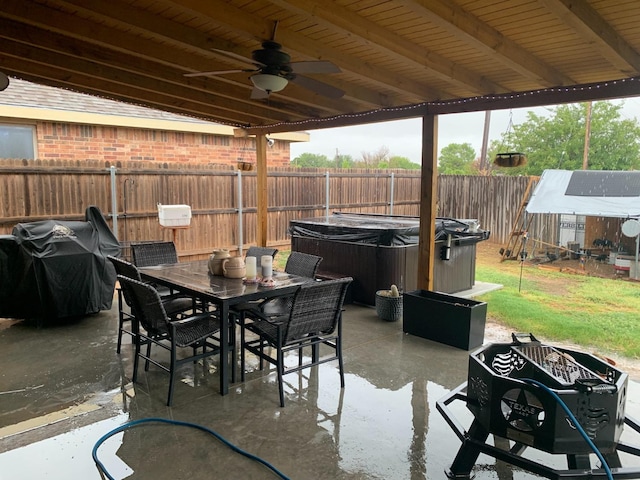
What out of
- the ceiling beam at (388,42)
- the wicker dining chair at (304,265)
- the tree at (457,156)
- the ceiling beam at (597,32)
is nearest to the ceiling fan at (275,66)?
the ceiling beam at (388,42)

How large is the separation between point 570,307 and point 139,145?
7926mm

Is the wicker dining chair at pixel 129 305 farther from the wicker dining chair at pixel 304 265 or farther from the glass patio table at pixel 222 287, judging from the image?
the wicker dining chair at pixel 304 265

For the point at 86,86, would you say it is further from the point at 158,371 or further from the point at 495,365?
the point at 495,365

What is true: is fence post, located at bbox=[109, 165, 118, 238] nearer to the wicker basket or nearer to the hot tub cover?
the hot tub cover

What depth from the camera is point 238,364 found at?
3863mm

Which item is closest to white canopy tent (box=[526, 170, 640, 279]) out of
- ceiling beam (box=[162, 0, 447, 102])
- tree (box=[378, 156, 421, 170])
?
ceiling beam (box=[162, 0, 447, 102])

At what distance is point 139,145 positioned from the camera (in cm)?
911

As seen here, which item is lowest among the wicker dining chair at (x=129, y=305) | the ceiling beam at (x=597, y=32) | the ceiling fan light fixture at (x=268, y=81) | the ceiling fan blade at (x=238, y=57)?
the wicker dining chair at (x=129, y=305)

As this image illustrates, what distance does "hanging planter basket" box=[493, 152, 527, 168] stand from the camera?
5962 millimetres

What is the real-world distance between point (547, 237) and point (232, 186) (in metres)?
6.78

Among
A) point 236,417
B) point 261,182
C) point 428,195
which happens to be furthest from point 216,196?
point 236,417

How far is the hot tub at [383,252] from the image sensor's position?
5637 mm

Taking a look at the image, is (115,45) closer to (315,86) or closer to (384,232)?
(315,86)

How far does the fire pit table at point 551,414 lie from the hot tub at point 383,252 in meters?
3.21
